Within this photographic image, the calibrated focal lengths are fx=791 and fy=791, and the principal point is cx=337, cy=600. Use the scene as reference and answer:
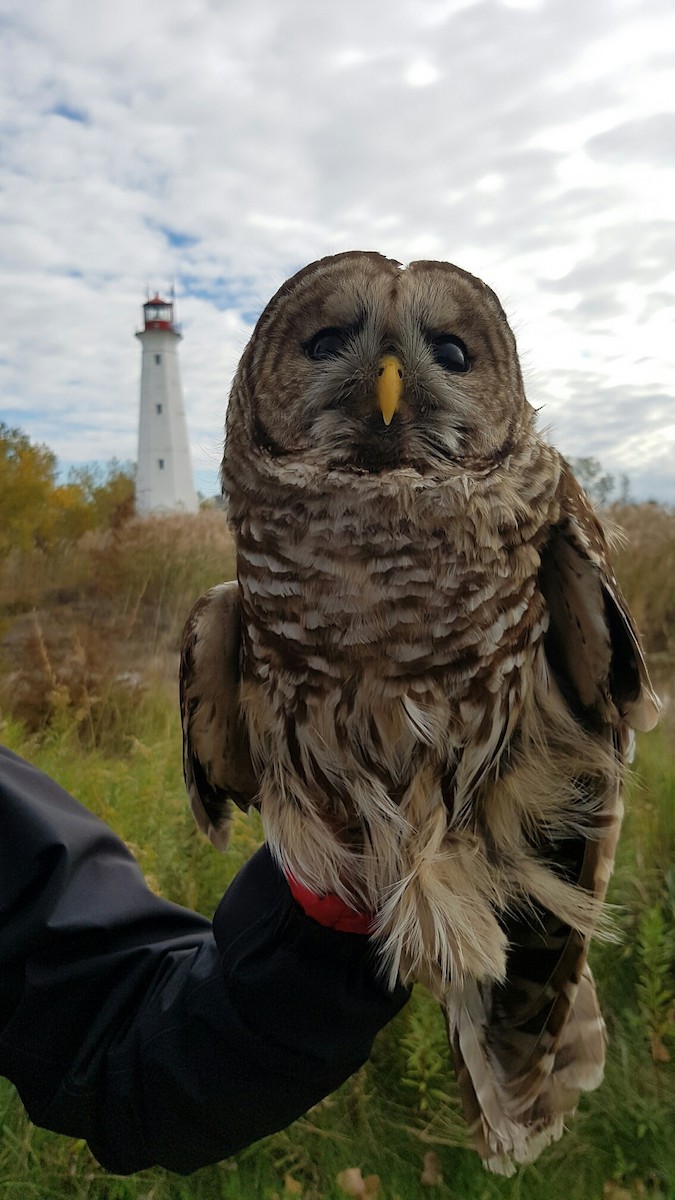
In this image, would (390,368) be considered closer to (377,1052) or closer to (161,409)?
(377,1052)

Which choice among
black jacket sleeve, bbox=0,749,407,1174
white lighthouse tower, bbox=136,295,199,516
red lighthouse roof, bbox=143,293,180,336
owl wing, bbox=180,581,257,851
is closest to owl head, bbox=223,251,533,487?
owl wing, bbox=180,581,257,851

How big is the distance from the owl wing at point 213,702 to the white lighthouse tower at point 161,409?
27.9 ft

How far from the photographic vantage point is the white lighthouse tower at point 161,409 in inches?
558

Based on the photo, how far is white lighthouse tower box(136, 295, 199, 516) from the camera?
A: 558 inches

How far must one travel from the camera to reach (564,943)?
2148 mm

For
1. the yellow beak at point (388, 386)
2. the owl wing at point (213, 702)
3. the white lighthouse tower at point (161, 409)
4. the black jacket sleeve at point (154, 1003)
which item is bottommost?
the black jacket sleeve at point (154, 1003)

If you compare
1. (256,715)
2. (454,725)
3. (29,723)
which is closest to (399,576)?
(454,725)

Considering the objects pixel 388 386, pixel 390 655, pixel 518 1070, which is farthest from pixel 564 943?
pixel 388 386

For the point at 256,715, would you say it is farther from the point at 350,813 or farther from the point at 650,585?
the point at 650,585

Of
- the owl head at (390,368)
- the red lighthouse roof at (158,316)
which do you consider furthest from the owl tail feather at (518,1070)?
the red lighthouse roof at (158,316)

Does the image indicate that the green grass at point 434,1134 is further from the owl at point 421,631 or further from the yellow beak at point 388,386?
the yellow beak at point 388,386

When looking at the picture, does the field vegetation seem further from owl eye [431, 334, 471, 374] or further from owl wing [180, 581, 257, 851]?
owl eye [431, 334, 471, 374]

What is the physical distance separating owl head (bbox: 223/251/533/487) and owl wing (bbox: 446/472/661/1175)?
30 cm

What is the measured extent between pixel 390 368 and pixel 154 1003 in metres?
1.58
